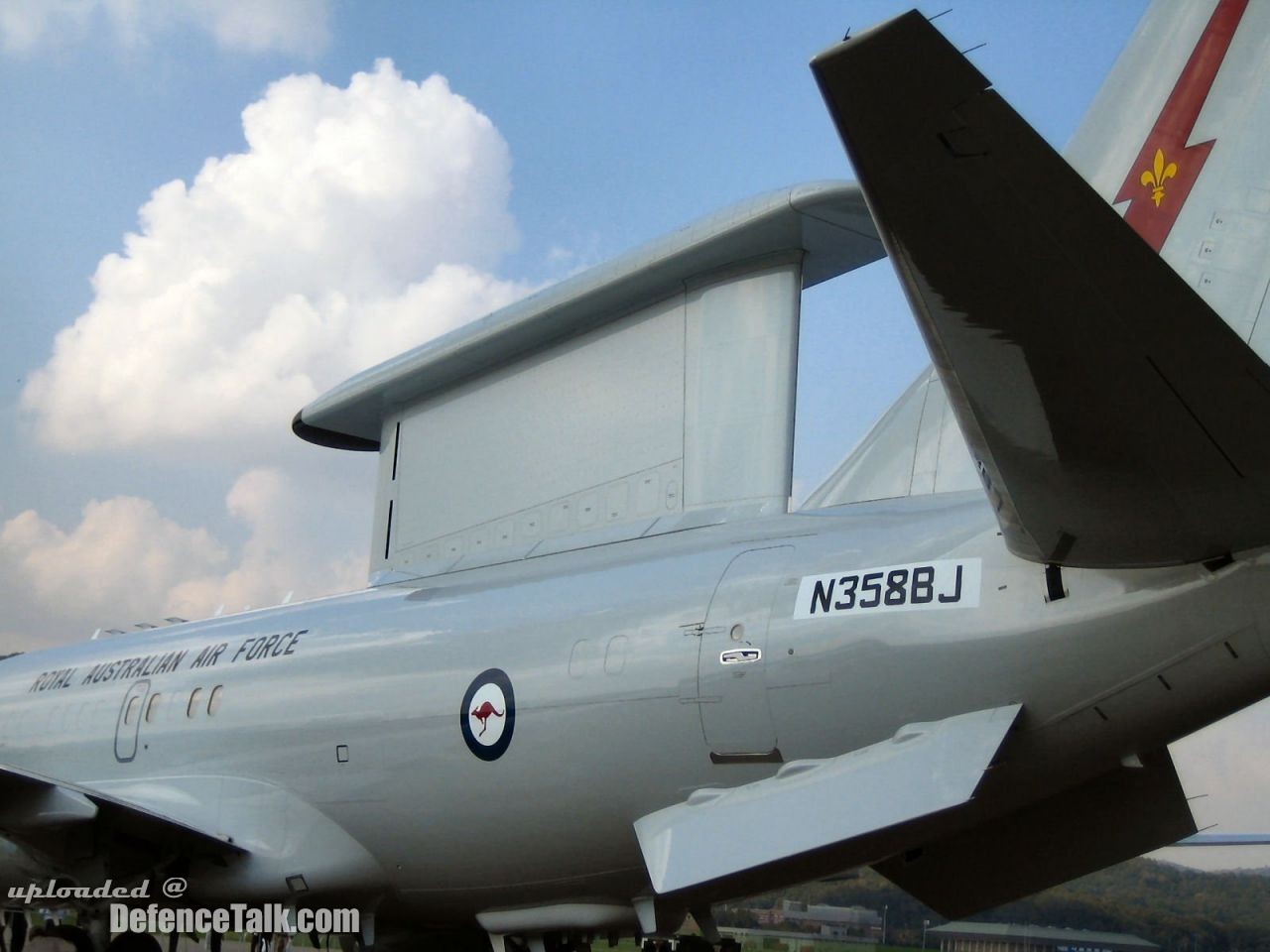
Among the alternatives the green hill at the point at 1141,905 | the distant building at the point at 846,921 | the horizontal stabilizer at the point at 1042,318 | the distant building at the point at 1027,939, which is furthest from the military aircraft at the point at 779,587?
the distant building at the point at 1027,939

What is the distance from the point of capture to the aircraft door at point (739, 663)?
6523 mm

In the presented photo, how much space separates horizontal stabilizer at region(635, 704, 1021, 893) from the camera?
5.55m

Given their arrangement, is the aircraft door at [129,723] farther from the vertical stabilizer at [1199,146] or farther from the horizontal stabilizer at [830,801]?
the vertical stabilizer at [1199,146]

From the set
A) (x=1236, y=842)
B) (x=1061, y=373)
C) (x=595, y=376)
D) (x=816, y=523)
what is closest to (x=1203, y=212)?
(x=1061, y=373)

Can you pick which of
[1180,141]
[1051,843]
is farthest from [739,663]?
[1180,141]

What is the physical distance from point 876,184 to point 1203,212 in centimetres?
263

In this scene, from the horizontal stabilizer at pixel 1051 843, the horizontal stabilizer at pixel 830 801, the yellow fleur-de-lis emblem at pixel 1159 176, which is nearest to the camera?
the horizontal stabilizer at pixel 830 801

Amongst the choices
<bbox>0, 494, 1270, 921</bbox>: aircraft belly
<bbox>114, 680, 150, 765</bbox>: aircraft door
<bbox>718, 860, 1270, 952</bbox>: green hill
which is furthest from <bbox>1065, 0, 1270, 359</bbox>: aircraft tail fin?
<bbox>114, 680, 150, 765</bbox>: aircraft door

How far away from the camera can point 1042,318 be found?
389 centimetres

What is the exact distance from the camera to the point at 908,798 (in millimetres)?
5555

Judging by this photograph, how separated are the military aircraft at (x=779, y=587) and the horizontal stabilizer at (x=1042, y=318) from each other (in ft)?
0.04

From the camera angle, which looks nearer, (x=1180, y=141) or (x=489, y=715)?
(x=1180, y=141)

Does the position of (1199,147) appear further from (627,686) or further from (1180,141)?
(627,686)

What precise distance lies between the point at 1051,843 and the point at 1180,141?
384 centimetres
